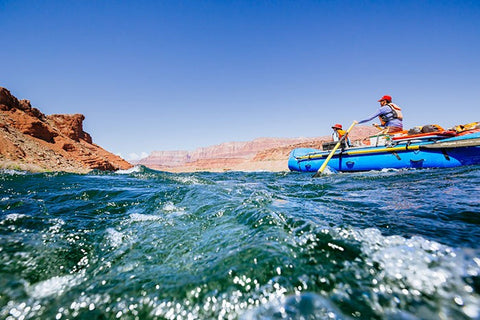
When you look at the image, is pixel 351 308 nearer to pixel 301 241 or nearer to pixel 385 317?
pixel 385 317

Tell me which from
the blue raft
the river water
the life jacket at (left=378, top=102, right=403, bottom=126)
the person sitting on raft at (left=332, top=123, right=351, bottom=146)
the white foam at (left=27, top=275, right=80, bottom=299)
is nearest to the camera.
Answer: the river water

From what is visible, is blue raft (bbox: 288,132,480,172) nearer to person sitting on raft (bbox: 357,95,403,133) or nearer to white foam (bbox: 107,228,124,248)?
person sitting on raft (bbox: 357,95,403,133)

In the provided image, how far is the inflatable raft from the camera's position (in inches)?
267

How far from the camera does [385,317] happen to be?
124 cm

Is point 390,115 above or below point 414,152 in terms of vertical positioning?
above

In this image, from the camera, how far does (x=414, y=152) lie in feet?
24.8

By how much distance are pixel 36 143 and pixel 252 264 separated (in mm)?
17579

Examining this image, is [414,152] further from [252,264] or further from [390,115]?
[252,264]

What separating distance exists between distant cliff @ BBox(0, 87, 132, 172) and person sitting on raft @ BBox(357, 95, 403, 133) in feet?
48.8

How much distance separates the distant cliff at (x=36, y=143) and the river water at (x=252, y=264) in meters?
9.85

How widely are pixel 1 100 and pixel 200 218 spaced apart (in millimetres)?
20653

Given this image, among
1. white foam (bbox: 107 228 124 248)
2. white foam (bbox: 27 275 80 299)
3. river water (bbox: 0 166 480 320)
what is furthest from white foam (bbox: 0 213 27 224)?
white foam (bbox: 27 275 80 299)

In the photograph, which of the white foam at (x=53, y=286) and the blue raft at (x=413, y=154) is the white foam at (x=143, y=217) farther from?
the blue raft at (x=413, y=154)

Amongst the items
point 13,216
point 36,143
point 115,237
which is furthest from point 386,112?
point 36,143
